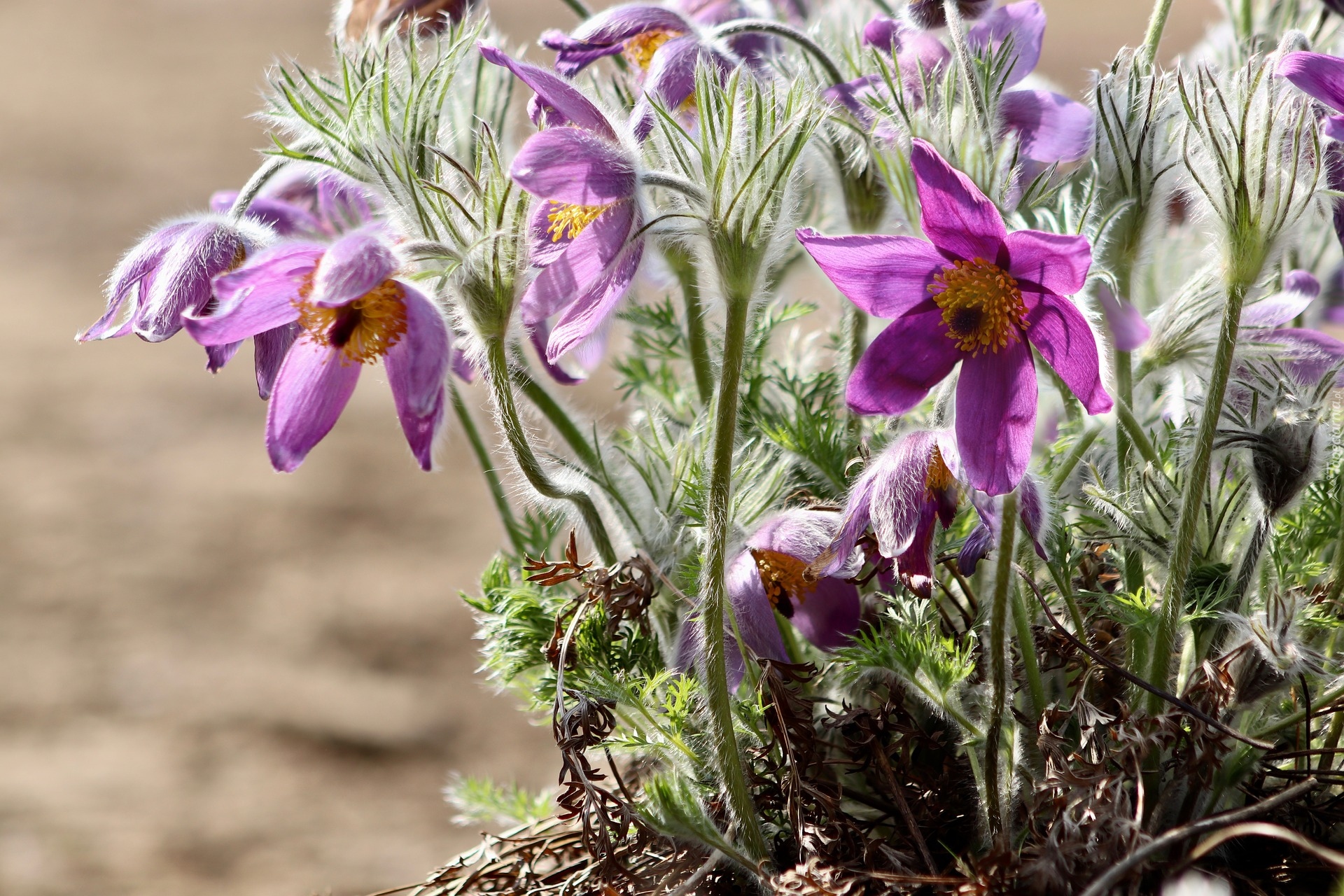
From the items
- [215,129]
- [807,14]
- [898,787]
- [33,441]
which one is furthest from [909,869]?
[215,129]

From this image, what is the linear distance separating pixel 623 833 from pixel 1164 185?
36 centimetres

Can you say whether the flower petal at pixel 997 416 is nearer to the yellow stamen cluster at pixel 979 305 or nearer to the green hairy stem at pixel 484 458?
the yellow stamen cluster at pixel 979 305

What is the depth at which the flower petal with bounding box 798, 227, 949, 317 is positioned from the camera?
0.46 meters

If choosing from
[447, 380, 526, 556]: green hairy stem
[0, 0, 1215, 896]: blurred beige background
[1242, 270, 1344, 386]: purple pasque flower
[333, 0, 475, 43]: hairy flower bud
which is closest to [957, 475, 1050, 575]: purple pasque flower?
[1242, 270, 1344, 386]: purple pasque flower

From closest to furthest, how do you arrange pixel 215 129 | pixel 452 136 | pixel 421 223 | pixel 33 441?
pixel 421 223 < pixel 452 136 < pixel 33 441 < pixel 215 129

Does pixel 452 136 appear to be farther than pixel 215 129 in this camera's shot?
No

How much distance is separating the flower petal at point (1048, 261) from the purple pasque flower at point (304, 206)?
0.32 m

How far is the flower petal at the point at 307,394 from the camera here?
0.47 metres

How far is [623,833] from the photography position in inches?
20.1

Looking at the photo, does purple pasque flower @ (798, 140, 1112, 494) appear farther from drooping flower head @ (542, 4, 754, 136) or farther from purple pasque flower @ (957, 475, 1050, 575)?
drooping flower head @ (542, 4, 754, 136)

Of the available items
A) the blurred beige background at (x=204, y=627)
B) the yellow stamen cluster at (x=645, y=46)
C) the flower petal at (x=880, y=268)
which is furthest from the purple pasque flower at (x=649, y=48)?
the blurred beige background at (x=204, y=627)

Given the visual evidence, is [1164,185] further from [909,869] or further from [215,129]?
[215,129]

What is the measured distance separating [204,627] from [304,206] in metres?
1.51

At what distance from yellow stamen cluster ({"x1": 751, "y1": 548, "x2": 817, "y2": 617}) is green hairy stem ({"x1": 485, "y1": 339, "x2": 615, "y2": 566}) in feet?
0.29
